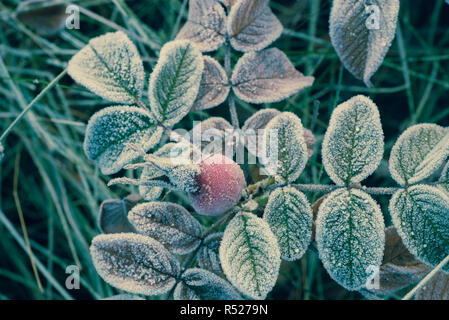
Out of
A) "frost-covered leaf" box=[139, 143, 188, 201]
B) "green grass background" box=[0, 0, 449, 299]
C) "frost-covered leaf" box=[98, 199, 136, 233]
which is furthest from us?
"green grass background" box=[0, 0, 449, 299]

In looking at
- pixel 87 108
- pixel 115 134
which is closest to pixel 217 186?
pixel 115 134

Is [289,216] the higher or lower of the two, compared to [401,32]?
lower

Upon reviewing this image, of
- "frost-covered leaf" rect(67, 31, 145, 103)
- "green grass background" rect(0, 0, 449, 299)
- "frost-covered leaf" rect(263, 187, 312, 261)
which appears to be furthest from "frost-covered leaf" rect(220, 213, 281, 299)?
"green grass background" rect(0, 0, 449, 299)

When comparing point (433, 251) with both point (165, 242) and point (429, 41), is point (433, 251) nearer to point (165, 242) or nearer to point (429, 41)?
point (165, 242)

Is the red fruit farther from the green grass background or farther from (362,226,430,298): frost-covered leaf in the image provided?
Result: the green grass background

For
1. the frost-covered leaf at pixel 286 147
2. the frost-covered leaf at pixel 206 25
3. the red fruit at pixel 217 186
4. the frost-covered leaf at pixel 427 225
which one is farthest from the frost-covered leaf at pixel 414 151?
the frost-covered leaf at pixel 206 25

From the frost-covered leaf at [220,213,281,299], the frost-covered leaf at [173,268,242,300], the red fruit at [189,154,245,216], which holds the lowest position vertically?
the frost-covered leaf at [173,268,242,300]

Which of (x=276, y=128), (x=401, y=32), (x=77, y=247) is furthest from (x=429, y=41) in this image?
(x=77, y=247)
